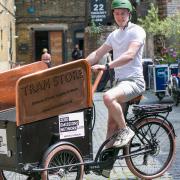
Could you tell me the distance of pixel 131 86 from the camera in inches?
240

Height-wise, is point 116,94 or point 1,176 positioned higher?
point 116,94

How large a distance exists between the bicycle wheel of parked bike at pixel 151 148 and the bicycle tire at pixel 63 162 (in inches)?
29.1

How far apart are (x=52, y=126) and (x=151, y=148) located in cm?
133

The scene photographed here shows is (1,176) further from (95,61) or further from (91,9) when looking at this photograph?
(91,9)

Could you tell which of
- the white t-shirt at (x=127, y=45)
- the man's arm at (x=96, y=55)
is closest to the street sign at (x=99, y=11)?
the man's arm at (x=96, y=55)

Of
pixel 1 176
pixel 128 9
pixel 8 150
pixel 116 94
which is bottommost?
pixel 1 176

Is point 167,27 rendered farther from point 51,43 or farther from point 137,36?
point 51,43

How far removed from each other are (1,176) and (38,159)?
2.54 ft

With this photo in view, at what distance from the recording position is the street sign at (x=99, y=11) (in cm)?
2950

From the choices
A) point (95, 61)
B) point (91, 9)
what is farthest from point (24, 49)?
point (95, 61)

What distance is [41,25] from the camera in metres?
37.6

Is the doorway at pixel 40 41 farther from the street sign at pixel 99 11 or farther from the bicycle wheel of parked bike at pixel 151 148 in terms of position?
the bicycle wheel of parked bike at pixel 151 148

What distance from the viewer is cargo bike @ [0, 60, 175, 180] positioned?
5.38 metres

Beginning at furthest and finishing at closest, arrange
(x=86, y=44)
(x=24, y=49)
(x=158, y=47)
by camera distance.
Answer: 1. (x=24, y=49)
2. (x=86, y=44)
3. (x=158, y=47)
